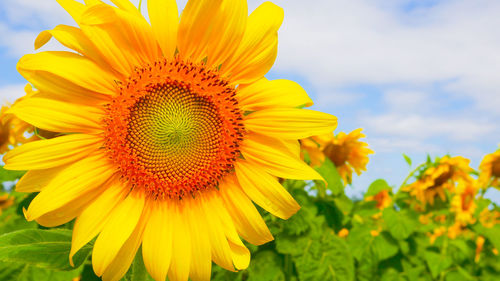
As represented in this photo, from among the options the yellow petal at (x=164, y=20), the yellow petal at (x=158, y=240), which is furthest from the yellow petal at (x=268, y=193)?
the yellow petal at (x=164, y=20)

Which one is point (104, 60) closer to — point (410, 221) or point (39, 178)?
point (39, 178)

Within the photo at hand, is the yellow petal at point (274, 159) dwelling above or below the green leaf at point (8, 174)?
above

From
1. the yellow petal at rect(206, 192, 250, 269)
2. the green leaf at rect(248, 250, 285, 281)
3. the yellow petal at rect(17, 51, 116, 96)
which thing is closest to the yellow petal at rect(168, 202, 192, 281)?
the yellow petal at rect(206, 192, 250, 269)

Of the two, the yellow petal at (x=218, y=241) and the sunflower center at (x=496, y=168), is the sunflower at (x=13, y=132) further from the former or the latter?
the sunflower center at (x=496, y=168)

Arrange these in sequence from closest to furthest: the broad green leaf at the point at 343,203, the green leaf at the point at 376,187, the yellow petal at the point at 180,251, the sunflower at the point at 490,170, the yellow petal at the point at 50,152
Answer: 1. the yellow petal at the point at 50,152
2. the yellow petal at the point at 180,251
3. the broad green leaf at the point at 343,203
4. the green leaf at the point at 376,187
5. the sunflower at the point at 490,170

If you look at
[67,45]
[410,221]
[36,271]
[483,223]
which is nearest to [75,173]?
[67,45]

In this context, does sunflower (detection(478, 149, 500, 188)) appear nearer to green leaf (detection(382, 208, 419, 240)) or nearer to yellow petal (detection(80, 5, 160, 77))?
green leaf (detection(382, 208, 419, 240))

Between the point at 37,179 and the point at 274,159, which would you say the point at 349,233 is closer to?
the point at 274,159
